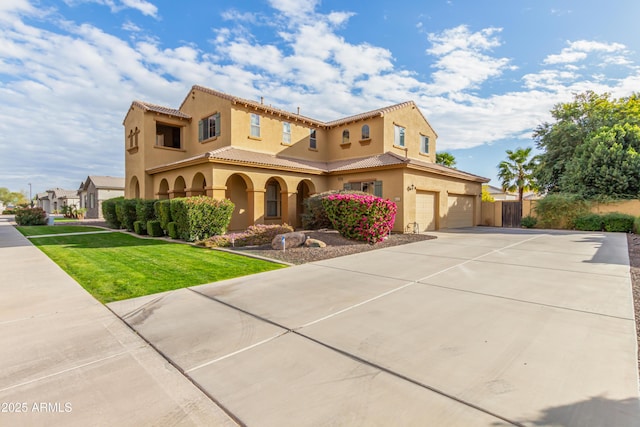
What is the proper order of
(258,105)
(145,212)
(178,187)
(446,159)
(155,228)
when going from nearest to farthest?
(155,228), (145,212), (258,105), (178,187), (446,159)

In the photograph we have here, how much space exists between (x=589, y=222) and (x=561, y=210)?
1667mm

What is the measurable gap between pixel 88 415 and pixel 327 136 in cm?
2043

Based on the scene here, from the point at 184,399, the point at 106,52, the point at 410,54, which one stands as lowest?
the point at 184,399

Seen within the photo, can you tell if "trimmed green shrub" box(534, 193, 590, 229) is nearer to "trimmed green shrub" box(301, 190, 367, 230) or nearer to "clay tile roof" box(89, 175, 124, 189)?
"trimmed green shrub" box(301, 190, 367, 230)

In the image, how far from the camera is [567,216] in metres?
20.3

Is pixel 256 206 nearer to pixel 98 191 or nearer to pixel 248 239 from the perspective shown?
pixel 248 239

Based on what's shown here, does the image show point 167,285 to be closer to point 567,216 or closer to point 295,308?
point 295,308

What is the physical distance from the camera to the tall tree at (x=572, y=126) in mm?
21812

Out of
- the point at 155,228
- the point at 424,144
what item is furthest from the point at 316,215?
the point at 424,144

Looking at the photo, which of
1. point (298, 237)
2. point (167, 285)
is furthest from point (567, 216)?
point (167, 285)

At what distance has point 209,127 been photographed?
18031 millimetres

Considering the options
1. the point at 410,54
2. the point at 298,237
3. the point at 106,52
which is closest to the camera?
the point at 298,237

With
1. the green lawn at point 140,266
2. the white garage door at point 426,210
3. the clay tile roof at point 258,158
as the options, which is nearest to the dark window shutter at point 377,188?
the white garage door at point 426,210

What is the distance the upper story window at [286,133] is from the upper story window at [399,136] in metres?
6.69
